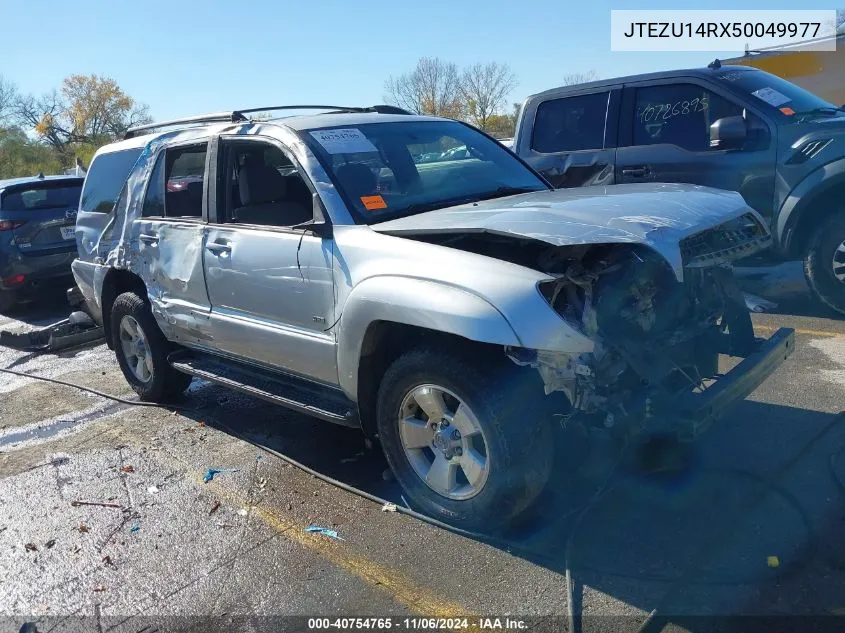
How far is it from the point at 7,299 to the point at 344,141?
24.9 feet

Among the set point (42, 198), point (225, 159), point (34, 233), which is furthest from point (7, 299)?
point (225, 159)

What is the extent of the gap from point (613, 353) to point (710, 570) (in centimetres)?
95

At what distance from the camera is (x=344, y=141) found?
422 centimetres

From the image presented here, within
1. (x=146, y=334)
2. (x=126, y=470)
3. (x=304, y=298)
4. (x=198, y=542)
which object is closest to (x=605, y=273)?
(x=304, y=298)

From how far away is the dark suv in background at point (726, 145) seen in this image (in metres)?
6.12

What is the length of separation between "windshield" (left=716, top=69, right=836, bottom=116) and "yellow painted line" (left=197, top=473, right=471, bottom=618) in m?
5.22

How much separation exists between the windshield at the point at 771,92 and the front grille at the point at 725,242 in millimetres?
3117

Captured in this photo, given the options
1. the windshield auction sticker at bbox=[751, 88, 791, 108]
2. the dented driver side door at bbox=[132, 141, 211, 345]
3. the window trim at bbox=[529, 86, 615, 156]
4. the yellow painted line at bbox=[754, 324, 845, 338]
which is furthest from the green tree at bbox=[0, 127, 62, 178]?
the yellow painted line at bbox=[754, 324, 845, 338]

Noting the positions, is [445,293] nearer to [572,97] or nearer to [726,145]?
[726,145]

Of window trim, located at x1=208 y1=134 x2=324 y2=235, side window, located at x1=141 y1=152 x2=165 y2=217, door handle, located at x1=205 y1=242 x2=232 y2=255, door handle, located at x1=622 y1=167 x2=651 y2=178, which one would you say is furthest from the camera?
door handle, located at x1=622 y1=167 x2=651 y2=178

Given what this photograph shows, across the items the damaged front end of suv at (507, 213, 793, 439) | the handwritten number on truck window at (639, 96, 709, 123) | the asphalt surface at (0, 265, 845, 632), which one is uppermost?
the handwritten number on truck window at (639, 96, 709, 123)

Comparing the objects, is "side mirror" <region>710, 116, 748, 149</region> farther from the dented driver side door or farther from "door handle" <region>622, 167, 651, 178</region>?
the dented driver side door

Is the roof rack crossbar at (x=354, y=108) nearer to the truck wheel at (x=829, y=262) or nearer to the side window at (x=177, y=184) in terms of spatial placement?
the side window at (x=177, y=184)

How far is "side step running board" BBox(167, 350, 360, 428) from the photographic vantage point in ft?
12.8
